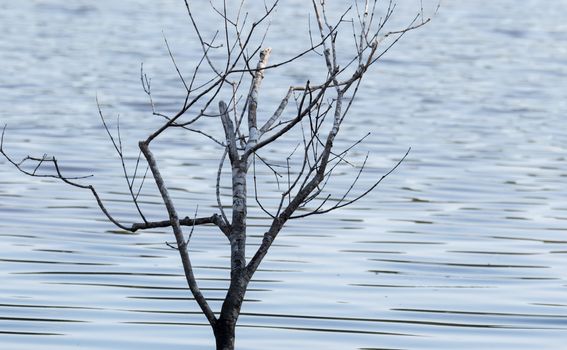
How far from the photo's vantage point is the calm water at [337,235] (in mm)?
8391

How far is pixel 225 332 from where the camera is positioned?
655 cm

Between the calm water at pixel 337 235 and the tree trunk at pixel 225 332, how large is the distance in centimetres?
128

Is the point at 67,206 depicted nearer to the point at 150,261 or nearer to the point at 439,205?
the point at 150,261

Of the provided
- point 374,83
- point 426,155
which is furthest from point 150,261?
point 374,83

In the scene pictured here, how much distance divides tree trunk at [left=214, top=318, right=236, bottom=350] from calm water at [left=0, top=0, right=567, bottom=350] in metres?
1.28

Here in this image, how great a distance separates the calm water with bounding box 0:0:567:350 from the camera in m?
8.39

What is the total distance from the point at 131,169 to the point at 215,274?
15.8 ft

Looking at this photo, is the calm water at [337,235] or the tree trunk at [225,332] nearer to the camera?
the tree trunk at [225,332]

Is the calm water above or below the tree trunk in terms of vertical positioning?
above

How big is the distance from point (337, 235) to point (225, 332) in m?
4.86

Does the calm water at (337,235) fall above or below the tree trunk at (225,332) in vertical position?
above

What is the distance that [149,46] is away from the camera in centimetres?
2709

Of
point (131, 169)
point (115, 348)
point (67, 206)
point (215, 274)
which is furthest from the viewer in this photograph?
point (131, 169)

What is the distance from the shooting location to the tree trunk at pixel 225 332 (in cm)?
655
